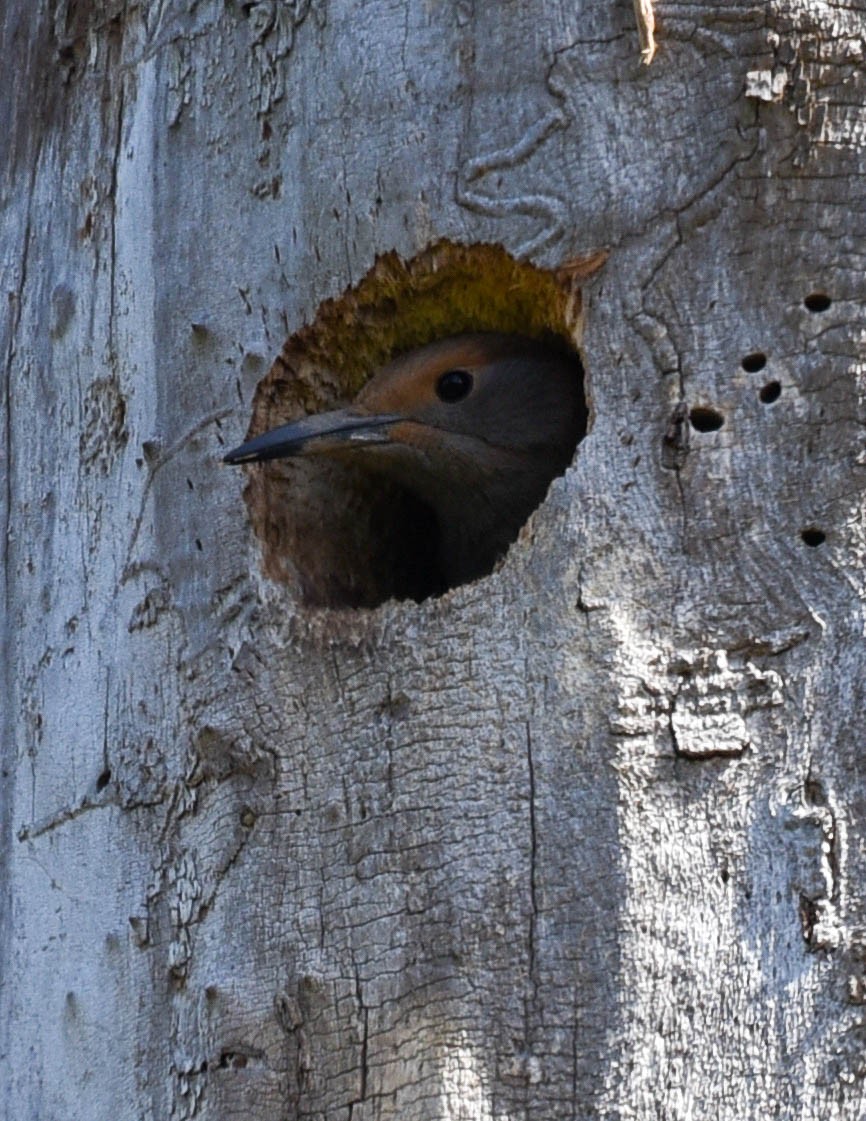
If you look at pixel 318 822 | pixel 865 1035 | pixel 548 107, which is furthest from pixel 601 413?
pixel 865 1035

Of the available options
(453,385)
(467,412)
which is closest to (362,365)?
(453,385)

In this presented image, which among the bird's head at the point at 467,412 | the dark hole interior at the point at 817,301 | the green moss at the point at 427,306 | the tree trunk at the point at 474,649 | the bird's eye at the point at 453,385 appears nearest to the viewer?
the tree trunk at the point at 474,649

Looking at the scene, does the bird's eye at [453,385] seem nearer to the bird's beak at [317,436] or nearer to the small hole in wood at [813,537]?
the bird's beak at [317,436]

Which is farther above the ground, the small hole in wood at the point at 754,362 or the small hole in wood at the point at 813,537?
the small hole in wood at the point at 754,362

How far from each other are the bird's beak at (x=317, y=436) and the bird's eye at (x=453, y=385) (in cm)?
17

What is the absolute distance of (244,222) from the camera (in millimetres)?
3873

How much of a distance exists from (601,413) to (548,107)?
59 cm

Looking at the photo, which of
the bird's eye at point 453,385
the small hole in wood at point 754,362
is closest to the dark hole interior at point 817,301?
the small hole in wood at point 754,362

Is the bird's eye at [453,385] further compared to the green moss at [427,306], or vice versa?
the bird's eye at [453,385]

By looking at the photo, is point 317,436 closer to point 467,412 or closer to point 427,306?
point 427,306

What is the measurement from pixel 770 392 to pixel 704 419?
4.7 inches

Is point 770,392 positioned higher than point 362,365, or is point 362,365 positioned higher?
point 362,365

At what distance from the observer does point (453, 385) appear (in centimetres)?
454

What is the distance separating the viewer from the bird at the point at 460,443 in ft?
14.2
